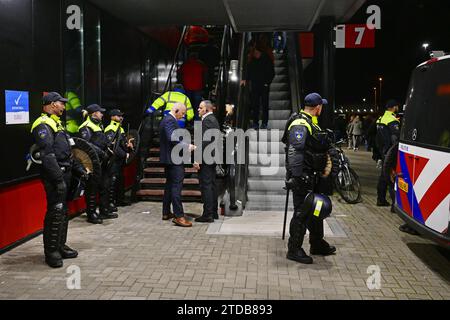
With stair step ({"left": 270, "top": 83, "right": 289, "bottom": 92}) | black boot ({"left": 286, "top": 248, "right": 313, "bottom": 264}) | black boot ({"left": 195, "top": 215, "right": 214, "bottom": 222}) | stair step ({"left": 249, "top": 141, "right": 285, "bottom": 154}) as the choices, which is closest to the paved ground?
black boot ({"left": 286, "top": 248, "right": 313, "bottom": 264})

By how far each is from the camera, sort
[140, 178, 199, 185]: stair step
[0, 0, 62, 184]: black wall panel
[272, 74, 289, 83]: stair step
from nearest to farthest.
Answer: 1. [0, 0, 62, 184]: black wall panel
2. [140, 178, 199, 185]: stair step
3. [272, 74, 289, 83]: stair step

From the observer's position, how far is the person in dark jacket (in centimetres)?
1008

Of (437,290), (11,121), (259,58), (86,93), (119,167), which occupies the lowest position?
(437,290)

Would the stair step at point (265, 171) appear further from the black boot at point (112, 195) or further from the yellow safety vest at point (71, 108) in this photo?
the yellow safety vest at point (71, 108)

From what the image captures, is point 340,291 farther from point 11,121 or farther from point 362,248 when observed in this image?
point 11,121

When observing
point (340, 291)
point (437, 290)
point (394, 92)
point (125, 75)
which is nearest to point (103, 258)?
point (340, 291)

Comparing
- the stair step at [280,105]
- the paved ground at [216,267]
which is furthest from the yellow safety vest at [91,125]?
the stair step at [280,105]

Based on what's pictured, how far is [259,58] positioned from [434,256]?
19.0 feet

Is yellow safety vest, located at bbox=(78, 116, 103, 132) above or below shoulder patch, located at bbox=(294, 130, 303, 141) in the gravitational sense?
above

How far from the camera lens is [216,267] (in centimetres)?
527

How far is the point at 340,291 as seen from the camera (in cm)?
454

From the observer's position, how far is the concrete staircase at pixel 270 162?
8.66 m

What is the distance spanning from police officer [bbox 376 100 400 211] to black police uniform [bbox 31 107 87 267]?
577cm

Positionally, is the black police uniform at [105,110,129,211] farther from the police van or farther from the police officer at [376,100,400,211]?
the police officer at [376,100,400,211]
